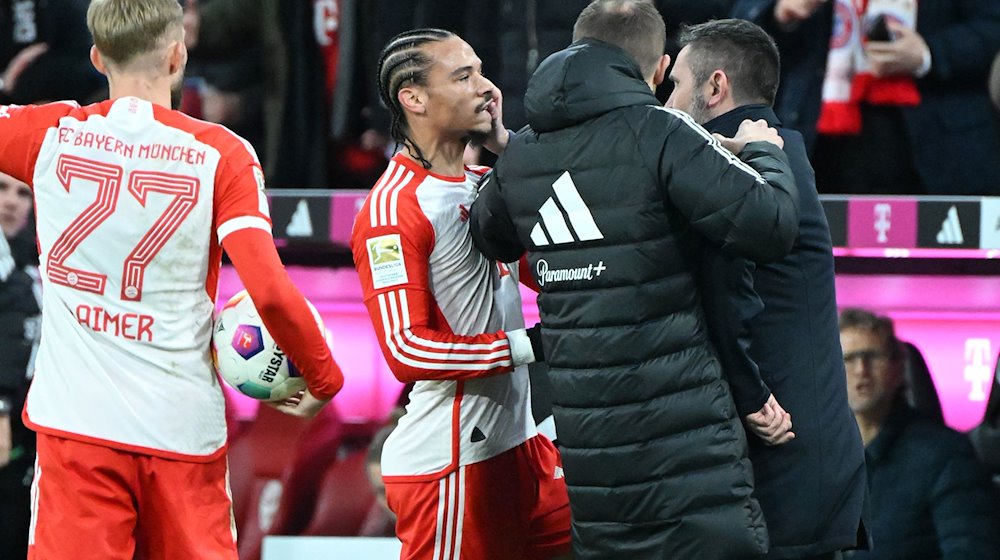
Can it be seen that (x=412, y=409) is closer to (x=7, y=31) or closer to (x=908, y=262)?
(x=908, y=262)

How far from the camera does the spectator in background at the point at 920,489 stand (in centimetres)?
440

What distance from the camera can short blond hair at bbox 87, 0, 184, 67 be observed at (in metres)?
2.83

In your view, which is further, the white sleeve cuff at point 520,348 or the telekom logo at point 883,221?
the telekom logo at point 883,221

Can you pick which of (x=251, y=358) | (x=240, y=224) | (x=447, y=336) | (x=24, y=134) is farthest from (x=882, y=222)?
(x=24, y=134)

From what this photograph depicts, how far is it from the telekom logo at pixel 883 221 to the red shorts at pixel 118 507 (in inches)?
98.1

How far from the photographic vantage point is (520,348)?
301 cm

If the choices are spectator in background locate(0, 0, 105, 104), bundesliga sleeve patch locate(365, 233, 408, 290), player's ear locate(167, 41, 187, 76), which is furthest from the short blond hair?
spectator in background locate(0, 0, 105, 104)

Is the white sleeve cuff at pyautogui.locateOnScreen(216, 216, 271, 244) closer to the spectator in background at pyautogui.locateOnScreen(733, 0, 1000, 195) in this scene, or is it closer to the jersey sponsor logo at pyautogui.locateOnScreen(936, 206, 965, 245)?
the spectator in background at pyautogui.locateOnScreen(733, 0, 1000, 195)

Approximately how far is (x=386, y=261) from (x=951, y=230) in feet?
7.21

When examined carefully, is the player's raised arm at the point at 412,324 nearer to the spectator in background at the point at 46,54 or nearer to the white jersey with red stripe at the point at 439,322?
the white jersey with red stripe at the point at 439,322

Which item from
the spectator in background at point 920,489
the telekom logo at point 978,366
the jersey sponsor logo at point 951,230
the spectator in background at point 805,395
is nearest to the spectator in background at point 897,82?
the jersey sponsor logo at point 951,230

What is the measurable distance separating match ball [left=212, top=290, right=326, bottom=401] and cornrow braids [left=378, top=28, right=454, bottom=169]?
517 millimetres

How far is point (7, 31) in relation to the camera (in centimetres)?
545

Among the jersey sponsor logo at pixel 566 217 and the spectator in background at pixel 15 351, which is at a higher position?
the jersey sponsor logo at pixel 566 217
